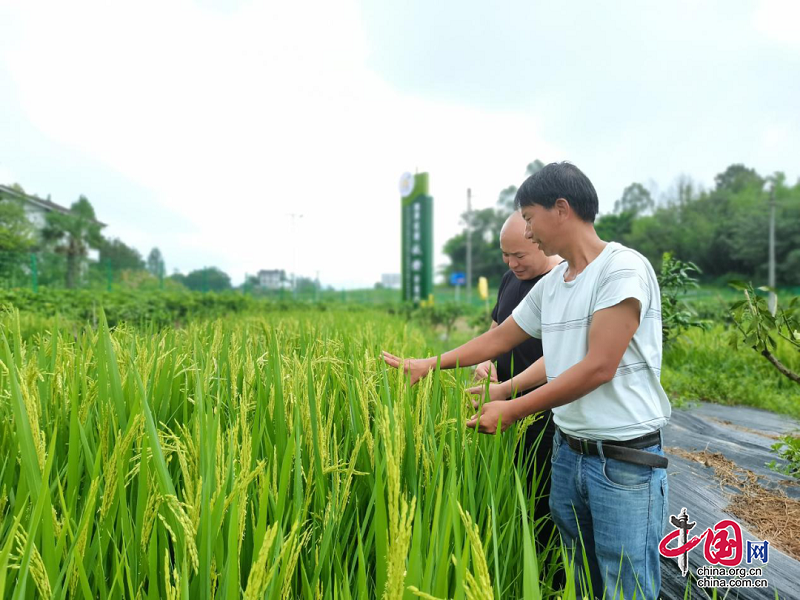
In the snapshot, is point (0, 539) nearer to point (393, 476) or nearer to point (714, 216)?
point (393, 476)

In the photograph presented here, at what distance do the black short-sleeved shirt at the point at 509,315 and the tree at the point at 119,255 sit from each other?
1868 cm

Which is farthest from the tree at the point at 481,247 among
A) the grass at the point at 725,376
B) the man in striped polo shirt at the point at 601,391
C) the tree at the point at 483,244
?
the man in striped polo shirt at the point at 601,391

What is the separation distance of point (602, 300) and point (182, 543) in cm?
118

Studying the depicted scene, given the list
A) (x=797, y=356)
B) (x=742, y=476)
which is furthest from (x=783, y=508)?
(x=797, y=356)

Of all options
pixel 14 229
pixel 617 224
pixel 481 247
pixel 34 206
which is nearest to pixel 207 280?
pixel 14 229

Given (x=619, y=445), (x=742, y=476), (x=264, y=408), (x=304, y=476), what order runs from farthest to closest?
(x=742, y=476)
(x=619, y=445)
(x=264, y=408)
(x=304, y=476)

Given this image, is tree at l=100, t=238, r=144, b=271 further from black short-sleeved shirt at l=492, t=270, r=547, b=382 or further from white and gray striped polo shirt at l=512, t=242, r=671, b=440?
white and gray striped polo shirt at l=512, t=242, r=671, b=440

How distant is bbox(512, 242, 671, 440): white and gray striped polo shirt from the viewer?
4.55 feet

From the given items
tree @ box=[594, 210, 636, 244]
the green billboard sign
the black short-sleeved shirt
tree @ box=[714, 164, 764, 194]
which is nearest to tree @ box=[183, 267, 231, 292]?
the green billboard sign

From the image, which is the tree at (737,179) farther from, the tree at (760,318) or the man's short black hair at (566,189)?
the man's short black hair at (566,189)

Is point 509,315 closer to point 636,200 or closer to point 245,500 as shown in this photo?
point 245,500

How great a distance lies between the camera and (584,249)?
1.55m

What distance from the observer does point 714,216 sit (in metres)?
51.2
